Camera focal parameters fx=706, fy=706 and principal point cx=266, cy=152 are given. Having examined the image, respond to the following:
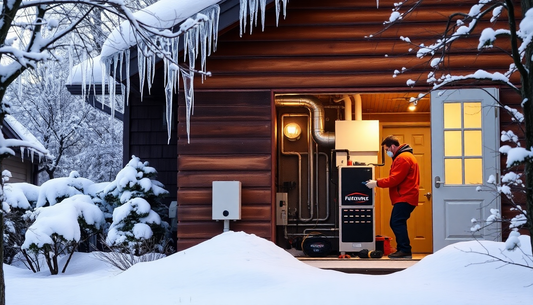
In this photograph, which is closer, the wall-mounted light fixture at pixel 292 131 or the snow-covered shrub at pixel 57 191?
the snow-covered shrub at pixel 57 191

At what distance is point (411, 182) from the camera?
8.55 meters

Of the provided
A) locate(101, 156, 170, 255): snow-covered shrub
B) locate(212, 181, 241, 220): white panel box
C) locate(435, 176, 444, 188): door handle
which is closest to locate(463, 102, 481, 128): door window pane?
locate(435, 176, 444, 188): door handle

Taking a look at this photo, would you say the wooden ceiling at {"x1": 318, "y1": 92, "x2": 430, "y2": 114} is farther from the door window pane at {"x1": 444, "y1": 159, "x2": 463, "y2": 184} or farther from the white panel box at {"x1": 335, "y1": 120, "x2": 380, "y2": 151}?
the door window pane at {"x1": 444, "y1": 159, "x2": 463, "y2": 184}

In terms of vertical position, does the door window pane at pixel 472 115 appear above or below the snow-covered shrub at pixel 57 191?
above

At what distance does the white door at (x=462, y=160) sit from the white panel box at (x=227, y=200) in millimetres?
2220

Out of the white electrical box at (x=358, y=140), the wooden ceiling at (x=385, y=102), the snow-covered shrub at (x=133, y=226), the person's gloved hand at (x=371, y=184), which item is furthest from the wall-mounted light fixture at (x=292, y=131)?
the snow-covered shrub at (x=133, y=226)

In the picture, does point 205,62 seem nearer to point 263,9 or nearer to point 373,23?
point 263,9

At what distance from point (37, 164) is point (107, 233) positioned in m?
10.1

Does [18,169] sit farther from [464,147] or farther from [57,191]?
[464,147]

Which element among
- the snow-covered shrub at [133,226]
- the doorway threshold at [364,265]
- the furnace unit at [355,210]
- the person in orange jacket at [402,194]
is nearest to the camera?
the doorway threshold at [364,265]

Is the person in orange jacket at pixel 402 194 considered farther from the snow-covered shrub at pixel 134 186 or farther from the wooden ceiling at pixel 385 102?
the snow-covered shrub at pixel 134 186

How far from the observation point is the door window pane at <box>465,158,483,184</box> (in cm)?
795

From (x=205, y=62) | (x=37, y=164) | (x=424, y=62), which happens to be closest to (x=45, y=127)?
(x=37, y=164)

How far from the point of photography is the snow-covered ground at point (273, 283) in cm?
551
